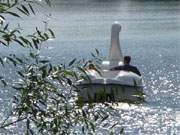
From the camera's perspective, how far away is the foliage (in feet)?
18.8

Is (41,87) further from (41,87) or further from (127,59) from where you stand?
(127,59)

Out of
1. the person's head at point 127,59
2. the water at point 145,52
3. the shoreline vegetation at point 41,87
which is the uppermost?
the shoreline vegetation at point 41,87

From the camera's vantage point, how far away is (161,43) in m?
50.4

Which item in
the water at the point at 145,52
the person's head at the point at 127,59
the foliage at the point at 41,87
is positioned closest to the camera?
Result: the foliage at the point at 41,87

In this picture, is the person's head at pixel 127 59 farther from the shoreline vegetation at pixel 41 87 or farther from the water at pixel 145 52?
the shoreline vegetation at pixel 41 87

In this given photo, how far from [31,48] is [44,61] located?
0.23 metres

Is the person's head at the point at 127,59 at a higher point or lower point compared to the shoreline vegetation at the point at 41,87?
lower

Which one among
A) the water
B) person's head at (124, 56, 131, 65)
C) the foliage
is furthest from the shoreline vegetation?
person's head at (124, 56, 131, 65)

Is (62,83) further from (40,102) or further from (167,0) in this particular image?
(167,0)

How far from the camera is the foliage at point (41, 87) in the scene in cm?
573

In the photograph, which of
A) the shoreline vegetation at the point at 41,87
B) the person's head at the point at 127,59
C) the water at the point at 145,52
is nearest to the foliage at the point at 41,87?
the shoreline vegetation at the point at 41,87

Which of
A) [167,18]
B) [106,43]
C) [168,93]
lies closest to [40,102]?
[168,93]

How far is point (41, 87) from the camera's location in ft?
19.0

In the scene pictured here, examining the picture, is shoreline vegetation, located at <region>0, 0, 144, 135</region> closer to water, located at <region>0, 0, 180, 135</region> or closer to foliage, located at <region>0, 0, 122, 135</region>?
foliage, located at <region>0, 0, 122, 135</region>
